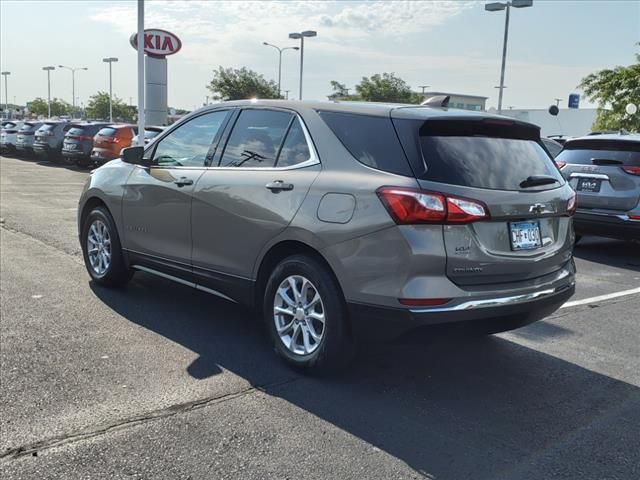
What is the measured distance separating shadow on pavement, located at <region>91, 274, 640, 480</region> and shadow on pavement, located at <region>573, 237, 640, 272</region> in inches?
180

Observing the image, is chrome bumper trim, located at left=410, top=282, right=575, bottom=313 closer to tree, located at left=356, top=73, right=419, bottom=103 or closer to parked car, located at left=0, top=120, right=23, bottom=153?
parked car, located at left=0, top=120, right=23, bottom=153

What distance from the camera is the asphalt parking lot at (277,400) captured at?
122 inches

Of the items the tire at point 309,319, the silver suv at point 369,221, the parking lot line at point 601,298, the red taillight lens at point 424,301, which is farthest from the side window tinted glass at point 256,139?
the parking lot line at point 601,298

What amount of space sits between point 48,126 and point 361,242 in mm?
24654

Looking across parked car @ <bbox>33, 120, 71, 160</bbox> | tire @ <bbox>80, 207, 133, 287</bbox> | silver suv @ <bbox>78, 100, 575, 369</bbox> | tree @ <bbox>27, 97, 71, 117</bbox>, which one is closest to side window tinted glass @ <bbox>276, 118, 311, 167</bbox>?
silver suv @ <bbox>78, 100, 575, 369</bbox>

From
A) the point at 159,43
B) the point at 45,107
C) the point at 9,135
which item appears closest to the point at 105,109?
the point at 45,107

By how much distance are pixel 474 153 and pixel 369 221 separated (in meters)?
0.80

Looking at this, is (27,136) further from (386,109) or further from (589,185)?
(386,109)

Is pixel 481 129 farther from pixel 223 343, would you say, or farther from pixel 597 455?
pixel 223 343

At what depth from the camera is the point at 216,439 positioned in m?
3.30

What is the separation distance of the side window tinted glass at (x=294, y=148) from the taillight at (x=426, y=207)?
85 centimetres

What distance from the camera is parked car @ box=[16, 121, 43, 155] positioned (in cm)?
2703

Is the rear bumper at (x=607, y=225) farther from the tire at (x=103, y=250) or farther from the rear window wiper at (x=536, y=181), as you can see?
the tire at (x=103, y=250)

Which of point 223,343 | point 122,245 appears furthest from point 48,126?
point 223,343
